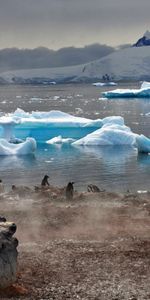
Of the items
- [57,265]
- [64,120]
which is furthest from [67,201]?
[64,120]

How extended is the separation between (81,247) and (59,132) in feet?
111

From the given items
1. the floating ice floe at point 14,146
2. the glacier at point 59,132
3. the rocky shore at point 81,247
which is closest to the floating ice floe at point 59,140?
the glacier at point 59,132

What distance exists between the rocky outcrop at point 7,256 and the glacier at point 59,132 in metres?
26.8

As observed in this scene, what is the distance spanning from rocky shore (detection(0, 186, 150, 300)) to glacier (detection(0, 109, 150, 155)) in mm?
19057

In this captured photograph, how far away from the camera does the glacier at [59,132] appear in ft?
128

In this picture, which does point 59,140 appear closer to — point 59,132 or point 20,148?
point 59,132

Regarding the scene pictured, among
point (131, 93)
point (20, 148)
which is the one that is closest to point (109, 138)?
point (20, 148)

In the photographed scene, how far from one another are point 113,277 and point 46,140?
1374 inches

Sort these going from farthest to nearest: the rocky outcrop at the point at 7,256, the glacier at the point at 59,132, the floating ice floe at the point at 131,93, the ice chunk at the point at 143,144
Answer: the floating ice floe at the point at 131,93 < the glacier at the point at 59,132 < the ice chunk at the point at 143,144 < the rocky outcrop at the point at 7,256

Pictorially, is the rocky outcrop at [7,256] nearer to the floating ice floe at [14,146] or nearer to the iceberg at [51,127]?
the floating ice floe at [14,146]

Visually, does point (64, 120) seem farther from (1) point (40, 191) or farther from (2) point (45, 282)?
(2) point (45, 282)

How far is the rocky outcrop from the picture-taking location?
10.4 metres

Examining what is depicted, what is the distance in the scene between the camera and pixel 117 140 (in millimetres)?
41656

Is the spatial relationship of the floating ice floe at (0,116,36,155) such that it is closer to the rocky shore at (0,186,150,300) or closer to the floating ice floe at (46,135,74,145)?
the floating ice floe at (46,135,74,145)
